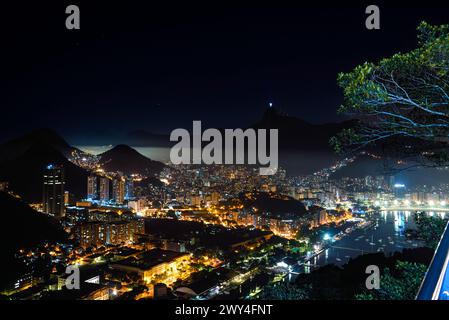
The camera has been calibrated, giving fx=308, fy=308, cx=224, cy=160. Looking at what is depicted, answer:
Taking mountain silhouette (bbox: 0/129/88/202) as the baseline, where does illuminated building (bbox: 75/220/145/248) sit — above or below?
below

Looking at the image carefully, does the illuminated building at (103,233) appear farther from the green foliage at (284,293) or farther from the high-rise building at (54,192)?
the green foliage at (284,293)

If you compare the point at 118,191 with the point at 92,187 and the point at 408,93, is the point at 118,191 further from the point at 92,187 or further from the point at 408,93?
the point at 408,93

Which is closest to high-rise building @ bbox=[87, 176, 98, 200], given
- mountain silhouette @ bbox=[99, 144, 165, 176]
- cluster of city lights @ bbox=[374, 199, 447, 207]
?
mountain silhouette @ bbox=[99, 144, 165, 176]

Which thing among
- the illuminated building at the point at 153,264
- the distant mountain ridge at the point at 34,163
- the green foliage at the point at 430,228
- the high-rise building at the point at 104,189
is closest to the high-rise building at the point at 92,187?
→ the distant mountain ridge at the point at 34,163

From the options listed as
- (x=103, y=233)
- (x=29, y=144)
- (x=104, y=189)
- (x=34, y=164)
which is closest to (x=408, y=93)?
(x=103, y=233)

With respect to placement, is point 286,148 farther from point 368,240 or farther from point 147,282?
point 147,282

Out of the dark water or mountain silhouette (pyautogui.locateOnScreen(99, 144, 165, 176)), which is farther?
mountain silhouette (pyautogui.locateOnScreen(99, 144, 165, 176))

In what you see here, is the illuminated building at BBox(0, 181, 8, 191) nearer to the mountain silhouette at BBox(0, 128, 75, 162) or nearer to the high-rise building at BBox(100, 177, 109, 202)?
the mountain silhouette at BBox(0, 128, 75, 162)
